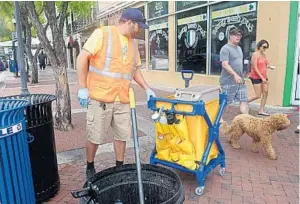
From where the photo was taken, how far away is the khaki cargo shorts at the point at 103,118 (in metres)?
3.08

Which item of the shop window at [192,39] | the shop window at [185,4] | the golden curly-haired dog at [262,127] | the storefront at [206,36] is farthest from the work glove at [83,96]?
the shop window at [185,4]

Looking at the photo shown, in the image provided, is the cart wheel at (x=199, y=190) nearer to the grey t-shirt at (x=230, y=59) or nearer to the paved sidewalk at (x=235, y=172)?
the paved sidewalk at (x=235, y=172)

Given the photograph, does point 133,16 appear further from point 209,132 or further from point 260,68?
point 260,68

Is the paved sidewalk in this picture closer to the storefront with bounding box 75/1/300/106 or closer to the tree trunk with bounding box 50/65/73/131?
the tree trunk with bounding box 50/65/73/131

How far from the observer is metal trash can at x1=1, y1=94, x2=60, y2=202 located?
287 cm

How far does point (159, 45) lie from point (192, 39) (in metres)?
2.50

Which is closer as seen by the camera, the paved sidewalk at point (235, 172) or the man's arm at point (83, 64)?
the man's arm at point (83, 64)

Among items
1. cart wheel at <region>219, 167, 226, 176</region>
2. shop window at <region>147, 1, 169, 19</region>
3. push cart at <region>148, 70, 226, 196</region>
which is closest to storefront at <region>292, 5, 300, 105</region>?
cart wheel at <region>219, 167, 226, 176</region>

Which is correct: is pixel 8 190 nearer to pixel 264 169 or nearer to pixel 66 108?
pixel 264 169

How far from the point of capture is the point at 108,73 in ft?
9.85

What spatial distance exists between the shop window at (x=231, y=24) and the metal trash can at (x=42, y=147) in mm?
5974

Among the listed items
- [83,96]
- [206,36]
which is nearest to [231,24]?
[206,36]

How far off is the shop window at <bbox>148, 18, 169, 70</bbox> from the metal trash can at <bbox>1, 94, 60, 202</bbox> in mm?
8891

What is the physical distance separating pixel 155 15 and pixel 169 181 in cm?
1069
